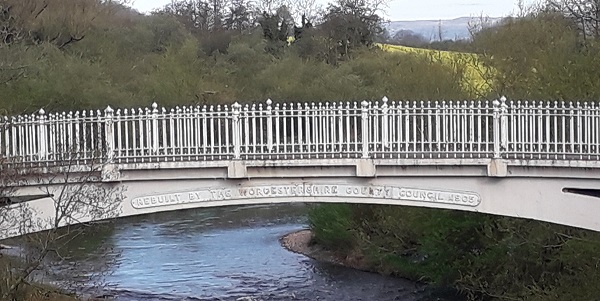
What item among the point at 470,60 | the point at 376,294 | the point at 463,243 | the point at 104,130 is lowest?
the point at 376,294

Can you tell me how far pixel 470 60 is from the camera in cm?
3334

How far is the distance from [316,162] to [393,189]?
136 cm

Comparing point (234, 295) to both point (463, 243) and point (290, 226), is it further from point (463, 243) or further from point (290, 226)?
point (290, 226)

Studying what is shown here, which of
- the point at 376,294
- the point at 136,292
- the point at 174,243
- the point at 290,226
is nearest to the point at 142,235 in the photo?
the point at 174,243

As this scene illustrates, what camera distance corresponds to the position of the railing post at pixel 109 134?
1513cm

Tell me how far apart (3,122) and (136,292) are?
12126mm

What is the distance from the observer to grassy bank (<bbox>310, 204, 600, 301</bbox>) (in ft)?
62.4

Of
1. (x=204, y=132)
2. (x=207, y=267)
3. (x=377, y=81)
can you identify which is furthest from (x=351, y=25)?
(x=204, y=132)

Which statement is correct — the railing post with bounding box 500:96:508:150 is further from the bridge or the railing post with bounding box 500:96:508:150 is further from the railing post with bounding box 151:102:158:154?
the railing post with bounding box 151:102:158:154

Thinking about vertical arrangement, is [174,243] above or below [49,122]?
below

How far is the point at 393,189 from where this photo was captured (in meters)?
15.1

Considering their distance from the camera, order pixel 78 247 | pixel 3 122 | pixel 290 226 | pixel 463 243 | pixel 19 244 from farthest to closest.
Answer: pixel 290 226 → pixel 78 247 → pixel 19 244 → pixel 463 243 → pixel 3 122

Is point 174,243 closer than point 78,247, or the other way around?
point 78,247

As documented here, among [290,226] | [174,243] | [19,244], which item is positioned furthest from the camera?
[290,226]
